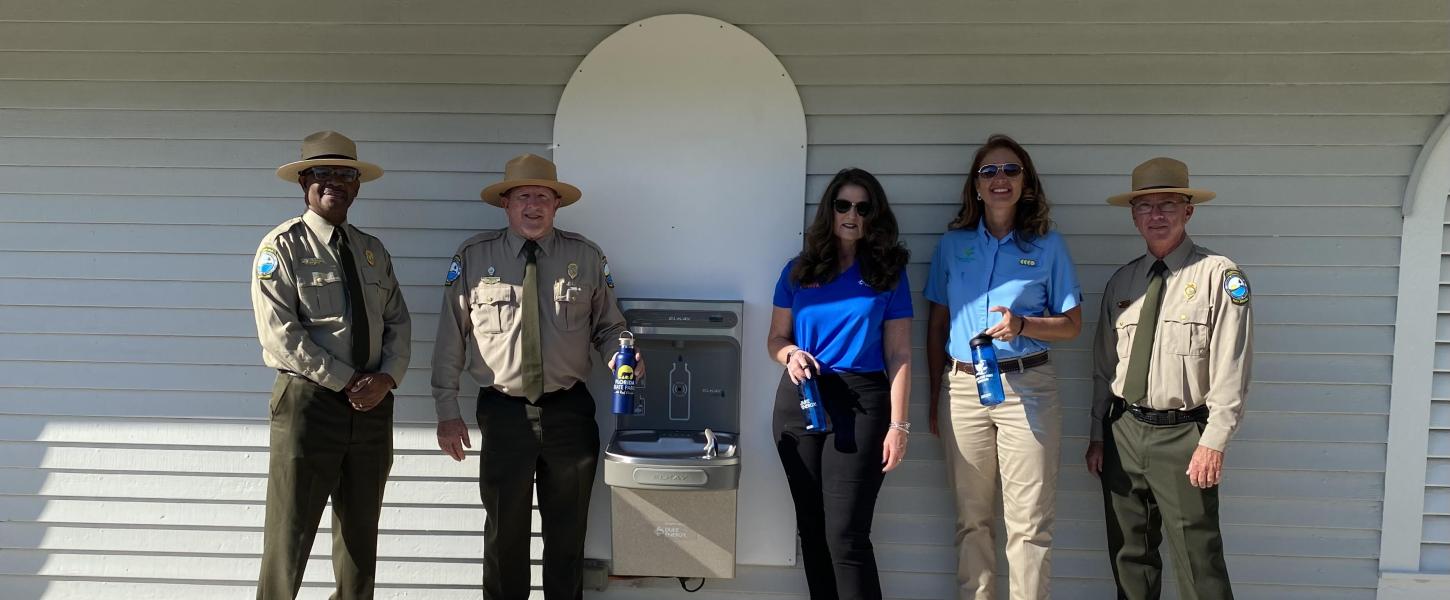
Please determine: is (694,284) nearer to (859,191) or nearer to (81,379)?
(859,191)

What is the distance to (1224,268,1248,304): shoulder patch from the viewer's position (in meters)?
2.97

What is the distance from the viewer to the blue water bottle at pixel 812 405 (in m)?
3.01

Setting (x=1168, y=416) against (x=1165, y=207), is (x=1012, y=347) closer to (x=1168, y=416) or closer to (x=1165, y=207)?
(x=1168, y=416)

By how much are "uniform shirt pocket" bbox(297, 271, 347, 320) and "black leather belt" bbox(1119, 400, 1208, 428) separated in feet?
9.23

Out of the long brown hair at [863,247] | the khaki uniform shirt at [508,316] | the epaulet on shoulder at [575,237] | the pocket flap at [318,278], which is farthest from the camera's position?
the epaulet on shoulder at [575,237]

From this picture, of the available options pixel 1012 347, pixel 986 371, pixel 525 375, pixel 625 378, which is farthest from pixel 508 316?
pixel 1012 347

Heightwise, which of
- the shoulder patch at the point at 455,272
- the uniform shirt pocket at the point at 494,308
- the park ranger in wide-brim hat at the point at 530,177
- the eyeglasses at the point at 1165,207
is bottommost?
Answer: the uniform shirt pocket at the point at 494,308

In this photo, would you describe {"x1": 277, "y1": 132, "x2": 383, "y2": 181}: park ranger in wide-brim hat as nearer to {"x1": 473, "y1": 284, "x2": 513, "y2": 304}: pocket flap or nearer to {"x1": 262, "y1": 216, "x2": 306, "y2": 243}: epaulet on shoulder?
{"x1": 262, "y1": 216, "x2": 306, "y2": 243}: epaulet on shoulder

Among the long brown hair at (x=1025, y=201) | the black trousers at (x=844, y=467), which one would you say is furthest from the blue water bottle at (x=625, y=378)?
the long brown hair at (x=1025, y=201)

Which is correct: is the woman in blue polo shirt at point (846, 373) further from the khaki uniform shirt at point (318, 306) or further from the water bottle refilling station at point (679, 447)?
the khaki uniform shirt at point (318, 306)

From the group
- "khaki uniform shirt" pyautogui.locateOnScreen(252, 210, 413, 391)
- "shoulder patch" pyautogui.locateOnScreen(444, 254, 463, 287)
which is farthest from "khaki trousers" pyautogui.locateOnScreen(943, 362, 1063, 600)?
"khaki uniform shirt" pyautogui.locateOnScreen(252, 210, 413, 391)

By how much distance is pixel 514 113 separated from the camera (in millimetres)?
3746

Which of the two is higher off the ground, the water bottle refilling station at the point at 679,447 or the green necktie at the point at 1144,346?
the green necktie at the point at 1144,346

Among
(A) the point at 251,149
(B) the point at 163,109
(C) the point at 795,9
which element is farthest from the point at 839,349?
(B) the point at 163,109
